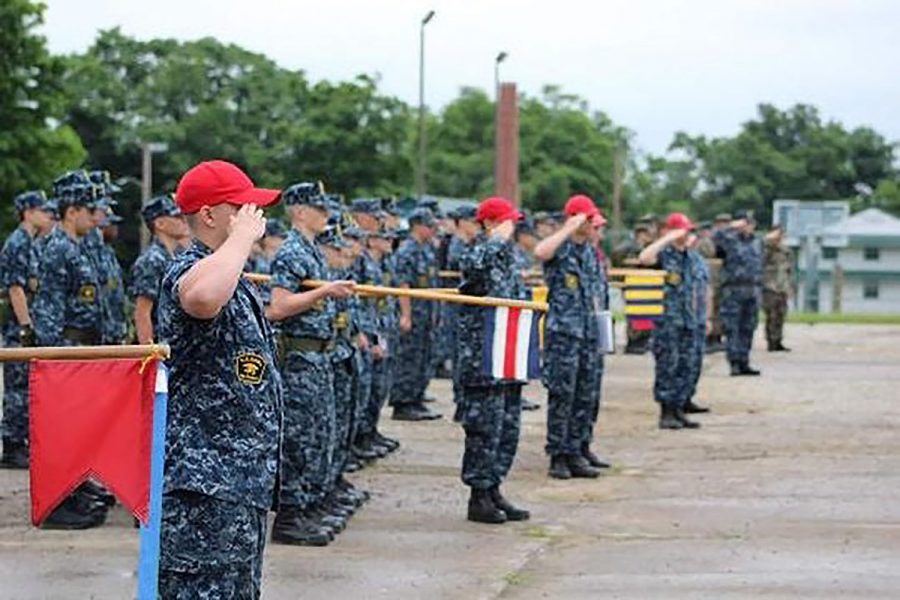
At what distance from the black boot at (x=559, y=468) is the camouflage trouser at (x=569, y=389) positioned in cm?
5

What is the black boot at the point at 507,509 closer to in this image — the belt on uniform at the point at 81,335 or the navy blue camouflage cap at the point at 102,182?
the belt on uniform at the point at 81,335

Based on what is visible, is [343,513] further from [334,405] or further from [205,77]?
[205,77]

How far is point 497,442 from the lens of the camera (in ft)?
33.3

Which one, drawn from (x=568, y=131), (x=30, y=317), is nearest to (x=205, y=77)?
(x=568, y=131)

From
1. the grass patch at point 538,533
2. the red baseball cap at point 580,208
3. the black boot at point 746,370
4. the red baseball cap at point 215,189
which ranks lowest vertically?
the grass patch at point 538,533

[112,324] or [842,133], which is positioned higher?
[842,133]

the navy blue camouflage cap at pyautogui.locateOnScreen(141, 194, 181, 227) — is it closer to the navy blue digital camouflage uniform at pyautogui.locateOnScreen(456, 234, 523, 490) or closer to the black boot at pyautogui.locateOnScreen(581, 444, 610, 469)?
the navy blue digital camouflage uniform at pyautogui.locateOnScreen(456, 234, 523, 490)

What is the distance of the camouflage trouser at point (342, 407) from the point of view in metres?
9.84

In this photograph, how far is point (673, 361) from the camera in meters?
15.1

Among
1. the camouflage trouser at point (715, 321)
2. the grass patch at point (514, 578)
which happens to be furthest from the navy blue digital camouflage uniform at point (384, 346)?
the camouflage trouser at point (715, 321)

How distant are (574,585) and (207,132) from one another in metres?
51.7

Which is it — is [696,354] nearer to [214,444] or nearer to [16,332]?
[16,332]

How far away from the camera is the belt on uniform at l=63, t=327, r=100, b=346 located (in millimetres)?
10516

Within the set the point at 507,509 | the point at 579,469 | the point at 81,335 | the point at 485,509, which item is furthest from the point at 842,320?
the point at 81,335
